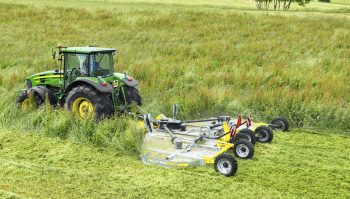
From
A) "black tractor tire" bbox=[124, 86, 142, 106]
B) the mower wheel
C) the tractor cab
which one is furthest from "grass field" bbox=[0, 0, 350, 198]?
the tractor cab

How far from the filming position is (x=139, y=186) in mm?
5969

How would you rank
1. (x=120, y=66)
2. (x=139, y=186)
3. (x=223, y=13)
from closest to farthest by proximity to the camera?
(x=139, y=186) → (x=120, y=66) → (x=223, y=13)

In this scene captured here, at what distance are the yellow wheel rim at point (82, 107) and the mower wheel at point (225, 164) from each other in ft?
10.8

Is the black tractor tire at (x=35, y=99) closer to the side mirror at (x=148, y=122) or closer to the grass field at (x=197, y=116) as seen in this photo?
the grass field at (x=197, y=116)

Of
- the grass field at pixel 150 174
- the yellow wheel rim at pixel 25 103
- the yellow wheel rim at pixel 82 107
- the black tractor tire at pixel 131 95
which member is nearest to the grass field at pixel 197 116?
the grass field at pixel 150 174

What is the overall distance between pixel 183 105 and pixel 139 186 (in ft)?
14.4

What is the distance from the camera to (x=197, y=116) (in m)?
10.1

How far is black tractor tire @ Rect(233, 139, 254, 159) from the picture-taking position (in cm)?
705

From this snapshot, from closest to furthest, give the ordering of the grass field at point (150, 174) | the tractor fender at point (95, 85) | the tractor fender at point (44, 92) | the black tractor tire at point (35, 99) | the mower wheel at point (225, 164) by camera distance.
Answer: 1. the grass field at point (150, 174)
2. the mower wheel at point (225, 164)
3. the tractor fender at point (95, 85)
4. the tractor fender at point (44, 92)
5. the black tractor tire at point (35, 99)

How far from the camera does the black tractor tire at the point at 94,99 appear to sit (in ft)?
27.6

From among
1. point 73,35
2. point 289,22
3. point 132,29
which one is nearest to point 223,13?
point 289,22

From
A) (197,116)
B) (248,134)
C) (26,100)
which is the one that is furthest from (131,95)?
(248,134)

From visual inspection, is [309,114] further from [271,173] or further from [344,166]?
[271,173]

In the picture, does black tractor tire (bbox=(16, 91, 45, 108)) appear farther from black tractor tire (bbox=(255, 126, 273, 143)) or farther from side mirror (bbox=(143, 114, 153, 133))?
black tractor tire (bbox=(255, 126, 273, 143))
